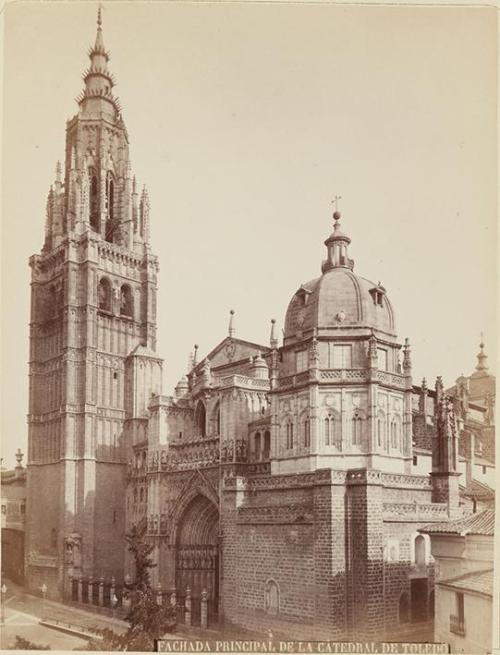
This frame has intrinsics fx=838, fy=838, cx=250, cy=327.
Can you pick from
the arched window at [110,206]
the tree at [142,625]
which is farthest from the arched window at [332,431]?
the arched window at [110,206]

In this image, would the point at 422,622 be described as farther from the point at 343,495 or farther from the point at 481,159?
the point at 481,159

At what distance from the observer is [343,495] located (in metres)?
31.0

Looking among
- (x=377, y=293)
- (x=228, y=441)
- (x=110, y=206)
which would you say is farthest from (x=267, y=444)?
(x=110, y=206)

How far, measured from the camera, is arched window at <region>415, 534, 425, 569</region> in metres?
32.2

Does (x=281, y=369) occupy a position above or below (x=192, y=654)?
above

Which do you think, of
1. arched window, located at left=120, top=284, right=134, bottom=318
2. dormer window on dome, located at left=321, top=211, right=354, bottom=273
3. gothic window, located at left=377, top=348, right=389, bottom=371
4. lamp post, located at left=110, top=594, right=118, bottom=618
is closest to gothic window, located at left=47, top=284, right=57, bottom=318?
arched window, located at left=120, top=284, right=134, bottom=318

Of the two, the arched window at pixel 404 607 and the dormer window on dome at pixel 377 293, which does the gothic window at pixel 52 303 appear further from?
the arched window at pixel 404 607

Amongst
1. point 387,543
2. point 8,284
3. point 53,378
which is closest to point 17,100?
point 8,284

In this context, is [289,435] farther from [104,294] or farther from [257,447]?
[104,294]

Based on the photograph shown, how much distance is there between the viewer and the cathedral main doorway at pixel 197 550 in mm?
41062

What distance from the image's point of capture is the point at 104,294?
53156 millimetres

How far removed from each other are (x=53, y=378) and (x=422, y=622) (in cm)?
3013

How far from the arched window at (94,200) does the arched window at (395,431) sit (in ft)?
87.9

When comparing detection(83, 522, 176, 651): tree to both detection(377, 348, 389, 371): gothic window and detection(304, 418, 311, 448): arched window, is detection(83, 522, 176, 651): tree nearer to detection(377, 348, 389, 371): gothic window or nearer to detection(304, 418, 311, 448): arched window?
detection(304, 418, 311, 448): arched window
